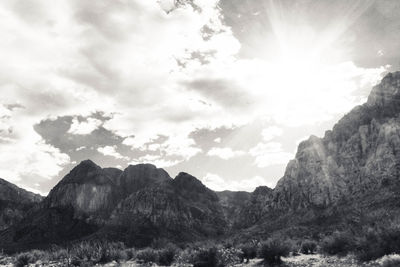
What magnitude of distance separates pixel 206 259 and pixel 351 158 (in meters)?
122

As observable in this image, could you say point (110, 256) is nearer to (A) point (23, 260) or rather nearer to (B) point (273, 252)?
(A) point (23, 260)

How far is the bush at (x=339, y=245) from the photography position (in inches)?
846

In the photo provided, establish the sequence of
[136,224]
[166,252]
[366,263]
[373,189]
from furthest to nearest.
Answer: [136,224] → [373,189] → [166,252] → [366,263]

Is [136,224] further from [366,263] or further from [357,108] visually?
[366,263]

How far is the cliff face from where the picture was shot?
11194cm

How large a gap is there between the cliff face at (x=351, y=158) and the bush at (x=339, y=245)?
84.2 metres

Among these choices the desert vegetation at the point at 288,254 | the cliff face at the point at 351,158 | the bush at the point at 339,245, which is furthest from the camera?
the cliff face at the point at 351,158

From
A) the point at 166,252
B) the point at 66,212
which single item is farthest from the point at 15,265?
the point at 66,212

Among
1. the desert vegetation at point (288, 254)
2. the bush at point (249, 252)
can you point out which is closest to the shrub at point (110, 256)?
the desert vegetation at point (288, 254)

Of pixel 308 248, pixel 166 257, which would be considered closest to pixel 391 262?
pixel 308 248

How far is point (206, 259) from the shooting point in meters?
22.2

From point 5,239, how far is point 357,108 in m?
161

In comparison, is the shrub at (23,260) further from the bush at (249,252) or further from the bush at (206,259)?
the bush at (249,252)

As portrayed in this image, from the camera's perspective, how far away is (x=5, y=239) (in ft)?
500
